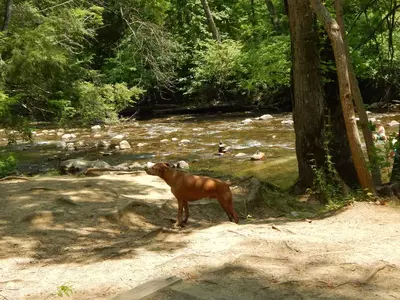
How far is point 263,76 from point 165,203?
55.3 feet

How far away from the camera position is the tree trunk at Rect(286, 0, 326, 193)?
8.51m

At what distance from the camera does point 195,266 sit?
409cm

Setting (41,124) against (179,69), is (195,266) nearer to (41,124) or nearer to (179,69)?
(41,124)

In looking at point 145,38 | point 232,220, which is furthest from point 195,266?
point 145,38

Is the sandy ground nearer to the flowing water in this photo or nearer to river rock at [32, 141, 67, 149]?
the flowing water

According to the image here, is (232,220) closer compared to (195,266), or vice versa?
(195,266)

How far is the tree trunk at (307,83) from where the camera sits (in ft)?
27.9

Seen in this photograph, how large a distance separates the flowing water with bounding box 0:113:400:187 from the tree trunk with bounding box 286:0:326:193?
2270 mm

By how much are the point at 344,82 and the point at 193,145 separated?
11.3 m

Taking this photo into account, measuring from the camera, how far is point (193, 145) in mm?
17781

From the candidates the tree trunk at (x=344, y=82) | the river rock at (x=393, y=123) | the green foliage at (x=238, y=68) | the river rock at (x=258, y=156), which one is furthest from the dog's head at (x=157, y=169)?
the green foliage at (x=238, y=68)

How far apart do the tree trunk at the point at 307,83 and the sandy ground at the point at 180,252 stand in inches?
82.6

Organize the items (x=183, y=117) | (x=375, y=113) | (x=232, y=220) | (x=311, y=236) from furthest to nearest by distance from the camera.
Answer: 1. (x=183, y=117)
2. (x=375, y=113)
3. (x=232, y=220)
4. (x=311, y=236)

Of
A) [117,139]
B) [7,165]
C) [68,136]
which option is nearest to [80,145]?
[117,139]
